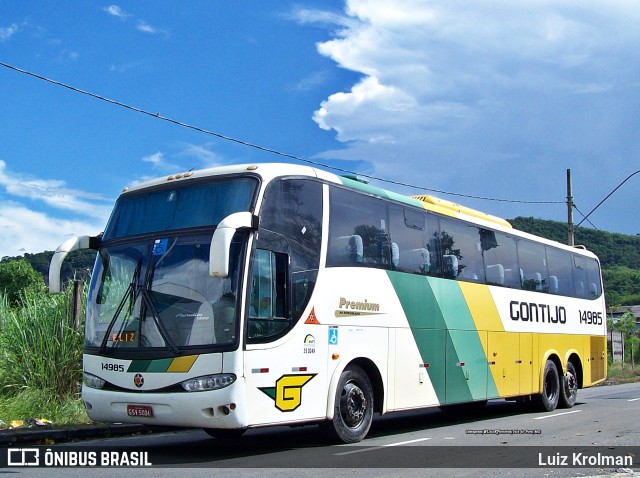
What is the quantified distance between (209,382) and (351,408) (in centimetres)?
251

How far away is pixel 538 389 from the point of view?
635 inches

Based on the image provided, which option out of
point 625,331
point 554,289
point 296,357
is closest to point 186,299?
point 296,357

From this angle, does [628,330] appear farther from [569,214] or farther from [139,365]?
[139,365]

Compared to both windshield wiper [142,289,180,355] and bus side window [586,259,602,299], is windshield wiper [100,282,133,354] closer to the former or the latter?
windshield wiper [142,289,180,355]

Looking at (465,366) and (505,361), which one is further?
(505,361)

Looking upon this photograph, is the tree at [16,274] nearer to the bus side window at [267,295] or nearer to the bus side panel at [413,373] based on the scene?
the bus side panel at [413,373]

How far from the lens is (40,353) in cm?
1463

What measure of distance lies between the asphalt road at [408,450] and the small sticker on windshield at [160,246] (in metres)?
2.47

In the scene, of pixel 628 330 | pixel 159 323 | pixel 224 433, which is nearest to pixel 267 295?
pixel 159 323

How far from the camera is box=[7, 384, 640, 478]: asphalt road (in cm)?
826

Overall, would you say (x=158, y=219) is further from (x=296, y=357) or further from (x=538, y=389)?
(x=538, y=389)

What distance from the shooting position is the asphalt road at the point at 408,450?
826 cm

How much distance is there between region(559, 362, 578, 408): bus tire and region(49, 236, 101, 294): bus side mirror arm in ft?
37.2

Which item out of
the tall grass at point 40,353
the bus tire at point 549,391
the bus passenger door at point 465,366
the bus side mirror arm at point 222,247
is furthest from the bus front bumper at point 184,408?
the bus tire at point 549,391
